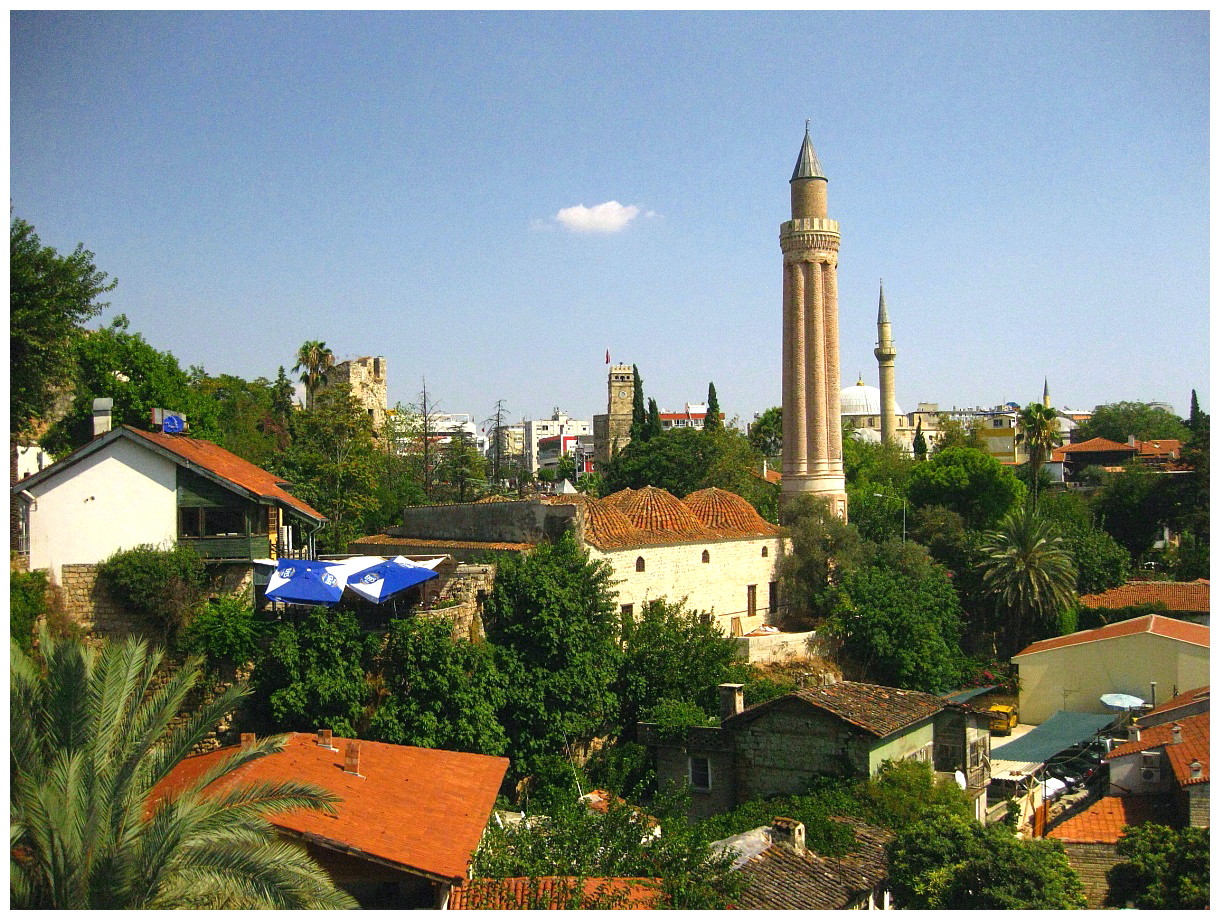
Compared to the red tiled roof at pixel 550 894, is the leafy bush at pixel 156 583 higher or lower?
higher

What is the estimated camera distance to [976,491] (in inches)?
1576

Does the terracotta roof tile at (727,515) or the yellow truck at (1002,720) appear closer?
the yellow truck at (1002,720)

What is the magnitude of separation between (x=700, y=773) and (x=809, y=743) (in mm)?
2267

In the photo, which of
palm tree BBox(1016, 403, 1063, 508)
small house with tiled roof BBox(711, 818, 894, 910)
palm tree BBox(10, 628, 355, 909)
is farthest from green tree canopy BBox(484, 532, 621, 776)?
palm tree BBox(1016, 403, 1063, 508)

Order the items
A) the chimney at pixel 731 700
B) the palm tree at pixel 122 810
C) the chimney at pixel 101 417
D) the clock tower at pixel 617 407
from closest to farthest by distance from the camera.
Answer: the palm tree at pixel 122 810, the chimney at pixel 101 417, the chimney at pixel 731 700, the clock tower at pixel 617 407

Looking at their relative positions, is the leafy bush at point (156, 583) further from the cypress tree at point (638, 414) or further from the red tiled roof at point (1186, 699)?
the cypress tree at point (638, 414)

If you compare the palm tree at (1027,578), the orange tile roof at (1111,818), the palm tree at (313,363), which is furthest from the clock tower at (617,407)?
the orange tile roof at (1111,818)

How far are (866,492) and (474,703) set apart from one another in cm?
2716

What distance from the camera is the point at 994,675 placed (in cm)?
2989

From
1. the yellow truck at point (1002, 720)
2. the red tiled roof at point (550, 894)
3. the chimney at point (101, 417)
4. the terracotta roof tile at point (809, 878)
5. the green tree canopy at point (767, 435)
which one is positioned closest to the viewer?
the red tiled roof at point (550, 894)

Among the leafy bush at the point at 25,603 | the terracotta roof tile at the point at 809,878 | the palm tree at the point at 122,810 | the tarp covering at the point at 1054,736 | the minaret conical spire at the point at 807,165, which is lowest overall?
the tarp covering at the point at 1054,736

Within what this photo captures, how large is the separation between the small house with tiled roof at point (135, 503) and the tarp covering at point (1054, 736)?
49.4 ft

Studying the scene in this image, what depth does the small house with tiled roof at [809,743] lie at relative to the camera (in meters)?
17.4

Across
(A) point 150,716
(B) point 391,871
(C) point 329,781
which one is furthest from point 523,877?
(A) point 150,716
